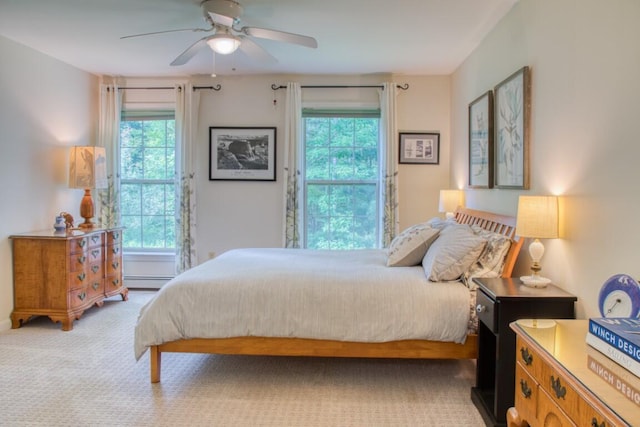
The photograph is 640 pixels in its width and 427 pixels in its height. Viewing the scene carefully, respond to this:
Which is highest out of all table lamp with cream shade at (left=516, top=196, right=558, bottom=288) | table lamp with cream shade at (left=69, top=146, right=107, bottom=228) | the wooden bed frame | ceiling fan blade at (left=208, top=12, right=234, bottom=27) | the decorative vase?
ceiling fan blade at (left=208, top=12, right=234, bottom=27)

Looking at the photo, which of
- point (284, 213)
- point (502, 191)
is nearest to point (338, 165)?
point (284, 213)

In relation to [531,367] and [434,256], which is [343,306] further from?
[531,367]

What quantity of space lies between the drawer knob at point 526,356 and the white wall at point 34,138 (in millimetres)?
4112

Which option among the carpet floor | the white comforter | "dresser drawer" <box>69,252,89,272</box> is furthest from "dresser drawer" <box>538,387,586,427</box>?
"dresser drawer" <box>69,252,89,272</box>

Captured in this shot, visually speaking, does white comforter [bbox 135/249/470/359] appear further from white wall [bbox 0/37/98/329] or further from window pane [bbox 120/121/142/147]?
window pane [bbox 120/121/142/147]

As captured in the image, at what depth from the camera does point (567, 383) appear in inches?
48.0

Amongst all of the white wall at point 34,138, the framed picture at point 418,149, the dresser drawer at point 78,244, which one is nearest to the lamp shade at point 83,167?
the white wall at point 34,138

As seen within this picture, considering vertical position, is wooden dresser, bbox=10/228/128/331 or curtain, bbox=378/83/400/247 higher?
curtain, bbox=378/83/400/247

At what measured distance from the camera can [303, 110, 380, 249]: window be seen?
16.3 feet

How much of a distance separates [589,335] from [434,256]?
1.39 meters

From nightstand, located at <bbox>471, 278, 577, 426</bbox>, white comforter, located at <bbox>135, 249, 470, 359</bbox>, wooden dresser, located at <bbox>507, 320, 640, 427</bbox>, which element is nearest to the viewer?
wooden dresser, located at <bbox>507, 320, 640, 427</bbox>

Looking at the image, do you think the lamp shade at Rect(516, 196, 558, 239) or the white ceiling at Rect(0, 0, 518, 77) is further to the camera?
the white ceiling at Rect(0, 0, 518, 77)

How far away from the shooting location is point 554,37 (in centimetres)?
242

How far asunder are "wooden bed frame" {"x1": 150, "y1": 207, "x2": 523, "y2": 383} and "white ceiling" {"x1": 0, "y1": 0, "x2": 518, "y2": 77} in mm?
1851
